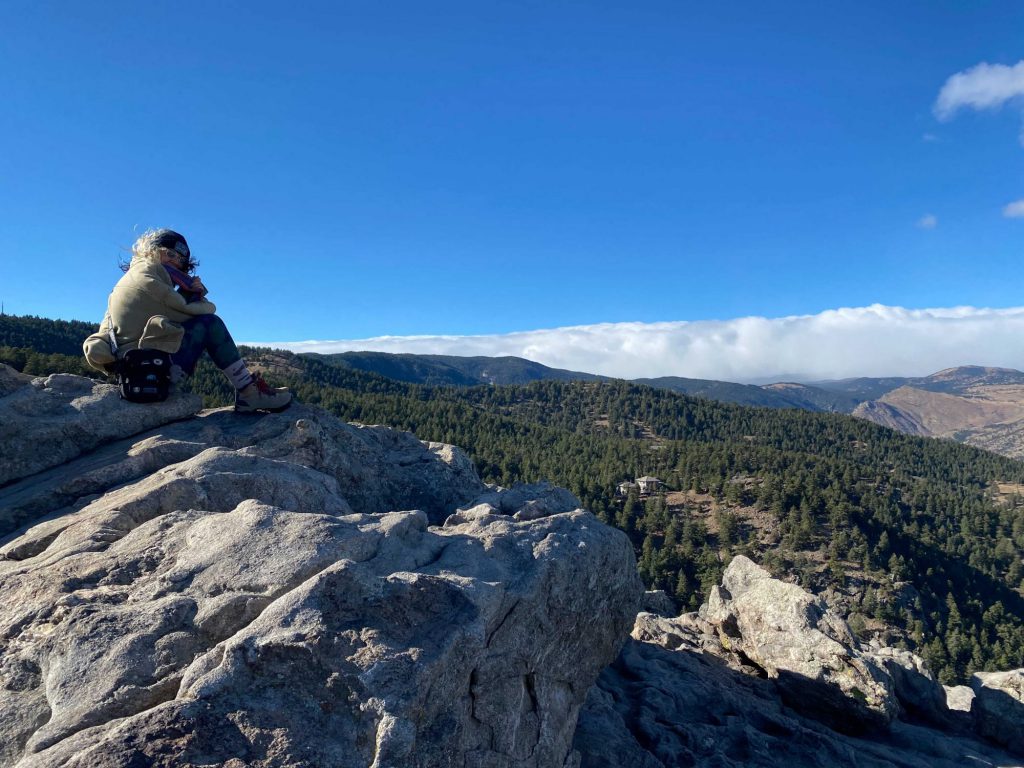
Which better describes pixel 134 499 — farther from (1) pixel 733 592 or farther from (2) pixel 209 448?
(1) pixel 733 592

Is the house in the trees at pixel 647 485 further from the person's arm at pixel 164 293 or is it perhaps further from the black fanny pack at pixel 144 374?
the person's arm at pixel 164 293

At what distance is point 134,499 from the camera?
9.62 metres

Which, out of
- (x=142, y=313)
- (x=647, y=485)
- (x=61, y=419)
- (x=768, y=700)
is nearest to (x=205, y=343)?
(x=142, y=313)

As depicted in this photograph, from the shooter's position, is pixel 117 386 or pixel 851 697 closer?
pixel 117 386

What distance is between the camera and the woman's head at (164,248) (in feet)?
40.9

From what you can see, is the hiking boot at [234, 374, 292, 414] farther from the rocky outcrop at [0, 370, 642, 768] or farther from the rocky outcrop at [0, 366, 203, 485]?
the rocky outcrop at [0, 370, 642, 768]

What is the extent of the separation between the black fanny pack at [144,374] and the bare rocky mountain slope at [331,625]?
1.90ft

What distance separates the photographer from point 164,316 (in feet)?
39.8

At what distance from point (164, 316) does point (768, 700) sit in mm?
20195

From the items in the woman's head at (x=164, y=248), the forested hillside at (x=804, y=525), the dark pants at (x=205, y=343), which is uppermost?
the woman's head at (x=164, y=248)

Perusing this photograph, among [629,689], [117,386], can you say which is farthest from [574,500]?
[117,386]

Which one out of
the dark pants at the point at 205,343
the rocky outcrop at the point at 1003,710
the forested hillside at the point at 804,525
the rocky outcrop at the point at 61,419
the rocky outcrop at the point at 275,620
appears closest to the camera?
Result: the rocky outcrop at the point at 275,620

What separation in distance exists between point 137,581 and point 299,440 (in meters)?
5.65

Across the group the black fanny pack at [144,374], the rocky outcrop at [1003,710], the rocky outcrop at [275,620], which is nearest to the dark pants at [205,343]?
the black fanny pack at [144,374]
